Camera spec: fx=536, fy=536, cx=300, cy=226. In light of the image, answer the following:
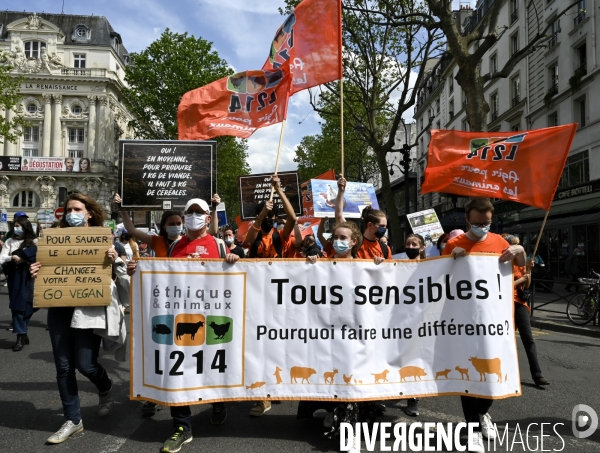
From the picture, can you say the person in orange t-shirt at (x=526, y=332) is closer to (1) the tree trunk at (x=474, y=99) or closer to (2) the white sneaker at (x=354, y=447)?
(2) the white sneaker at (x=354, y=447)

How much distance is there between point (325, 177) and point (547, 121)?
1716 cm

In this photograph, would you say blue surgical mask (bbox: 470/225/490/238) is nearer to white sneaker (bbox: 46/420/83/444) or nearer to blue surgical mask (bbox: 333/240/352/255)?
blue surgical mask (bbox: 333/240/352/255)

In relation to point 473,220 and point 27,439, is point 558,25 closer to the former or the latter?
point 473,220

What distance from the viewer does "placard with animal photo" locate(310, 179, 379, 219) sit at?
37.9 ft

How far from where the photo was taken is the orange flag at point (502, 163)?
16.3ft

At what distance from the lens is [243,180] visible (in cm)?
1013

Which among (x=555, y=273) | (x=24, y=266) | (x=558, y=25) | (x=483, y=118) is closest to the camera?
(x=24, y=266)

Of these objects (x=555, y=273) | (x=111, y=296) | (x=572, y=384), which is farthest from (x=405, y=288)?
(x=555, y=273)

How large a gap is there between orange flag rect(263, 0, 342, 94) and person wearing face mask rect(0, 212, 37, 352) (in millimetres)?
4250

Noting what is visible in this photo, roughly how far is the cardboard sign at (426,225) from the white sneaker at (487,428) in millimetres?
7686

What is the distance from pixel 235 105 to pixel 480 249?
3.71m

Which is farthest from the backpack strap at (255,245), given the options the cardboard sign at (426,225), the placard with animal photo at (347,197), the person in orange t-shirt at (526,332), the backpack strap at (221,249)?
the cardboard sign at (426,225)

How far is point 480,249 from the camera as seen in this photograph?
4168 mm

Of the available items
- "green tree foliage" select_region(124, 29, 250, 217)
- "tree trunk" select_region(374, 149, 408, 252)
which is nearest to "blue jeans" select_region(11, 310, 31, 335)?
"tree trunk" select_region(374, 149, 408, 252)
